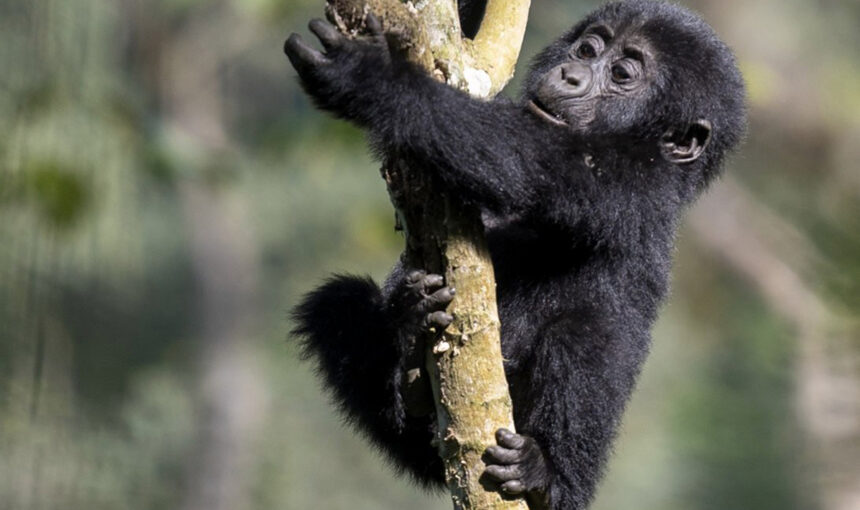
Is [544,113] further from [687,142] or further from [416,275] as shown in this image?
[416,275]

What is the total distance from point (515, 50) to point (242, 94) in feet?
A: 64.0

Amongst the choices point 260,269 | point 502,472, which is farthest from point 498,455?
point 260,269

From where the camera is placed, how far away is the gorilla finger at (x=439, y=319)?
5.07 meters

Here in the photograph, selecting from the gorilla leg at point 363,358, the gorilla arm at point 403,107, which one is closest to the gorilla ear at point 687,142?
the gorilla arm at point 403,107

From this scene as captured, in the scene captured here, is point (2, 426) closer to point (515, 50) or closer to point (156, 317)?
point (515, 50)

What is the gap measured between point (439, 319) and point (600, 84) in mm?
2003

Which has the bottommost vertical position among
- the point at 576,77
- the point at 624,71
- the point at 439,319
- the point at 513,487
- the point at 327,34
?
the point at 513,487

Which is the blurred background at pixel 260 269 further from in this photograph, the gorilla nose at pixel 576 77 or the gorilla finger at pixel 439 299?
the gorilla finger at pixel 439 299

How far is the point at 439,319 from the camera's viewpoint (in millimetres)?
5082

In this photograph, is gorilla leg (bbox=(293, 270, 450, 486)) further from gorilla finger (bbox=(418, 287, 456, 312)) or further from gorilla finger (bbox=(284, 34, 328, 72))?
gorilla finger (bbox=(284, 34, 328, 72))

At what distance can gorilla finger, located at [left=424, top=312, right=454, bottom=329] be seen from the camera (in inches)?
200

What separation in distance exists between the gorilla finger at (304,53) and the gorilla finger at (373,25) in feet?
0.78

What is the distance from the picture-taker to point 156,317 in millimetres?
24203

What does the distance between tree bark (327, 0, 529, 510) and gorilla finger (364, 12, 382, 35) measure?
0.08 feet
